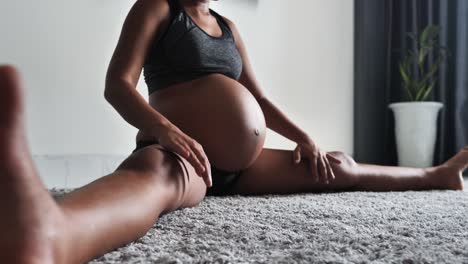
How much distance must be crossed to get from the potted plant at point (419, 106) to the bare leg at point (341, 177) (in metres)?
1.02

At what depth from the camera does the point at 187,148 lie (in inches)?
31.6

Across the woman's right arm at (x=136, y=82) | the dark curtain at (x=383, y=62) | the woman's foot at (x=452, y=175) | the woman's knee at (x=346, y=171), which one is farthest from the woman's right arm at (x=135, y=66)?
the dark curtain at (x=383, y=62)

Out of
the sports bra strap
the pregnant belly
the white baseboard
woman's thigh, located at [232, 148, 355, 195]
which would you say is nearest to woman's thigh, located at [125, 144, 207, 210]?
the pregnant belly

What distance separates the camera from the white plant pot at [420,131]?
243 cm

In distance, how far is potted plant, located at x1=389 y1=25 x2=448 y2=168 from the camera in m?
2.44

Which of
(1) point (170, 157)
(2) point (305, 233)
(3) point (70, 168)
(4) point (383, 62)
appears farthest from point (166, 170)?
(4) point (383, 62)

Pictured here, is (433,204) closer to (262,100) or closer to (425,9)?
(262,100)

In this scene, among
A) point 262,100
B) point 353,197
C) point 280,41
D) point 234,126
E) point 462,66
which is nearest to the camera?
point 234,126

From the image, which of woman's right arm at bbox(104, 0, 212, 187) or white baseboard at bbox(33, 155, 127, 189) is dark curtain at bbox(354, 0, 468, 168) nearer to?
white baseboard at bbox(33, 155, 127, 189)

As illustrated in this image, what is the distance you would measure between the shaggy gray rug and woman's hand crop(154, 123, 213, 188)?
0.27ft

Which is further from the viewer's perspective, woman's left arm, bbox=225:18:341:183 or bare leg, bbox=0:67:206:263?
woman's left arm, bbox=225:18:341:183

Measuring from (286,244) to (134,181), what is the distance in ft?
0.75

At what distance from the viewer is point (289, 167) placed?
1.24 m

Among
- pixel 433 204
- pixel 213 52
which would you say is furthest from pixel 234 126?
pixel 433 204
